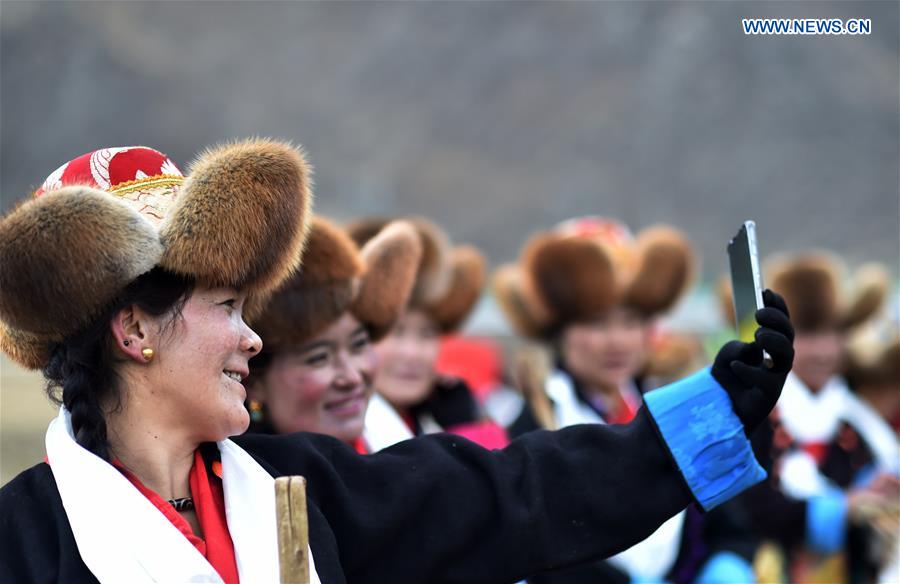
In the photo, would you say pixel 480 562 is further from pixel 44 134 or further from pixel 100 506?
pixel 44 134

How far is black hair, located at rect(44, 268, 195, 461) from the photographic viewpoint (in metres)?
2.26

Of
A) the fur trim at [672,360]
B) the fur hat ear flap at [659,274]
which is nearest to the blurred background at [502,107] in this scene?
the fur trim at [672,360]

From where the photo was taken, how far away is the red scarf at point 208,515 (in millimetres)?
2264

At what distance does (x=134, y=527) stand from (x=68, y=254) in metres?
0.49

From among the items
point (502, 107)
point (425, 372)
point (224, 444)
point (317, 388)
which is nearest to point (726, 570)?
point (425, 372)

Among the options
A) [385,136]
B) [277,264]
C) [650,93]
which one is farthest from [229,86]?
[277,264]

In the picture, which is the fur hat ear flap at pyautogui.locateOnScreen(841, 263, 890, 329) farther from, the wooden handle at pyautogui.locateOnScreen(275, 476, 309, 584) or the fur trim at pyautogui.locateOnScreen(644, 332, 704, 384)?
the wooden handle at pyautogui.locateOnScreen(275, 476, 309, 584)

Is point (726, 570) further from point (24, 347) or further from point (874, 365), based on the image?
point (24, 347)

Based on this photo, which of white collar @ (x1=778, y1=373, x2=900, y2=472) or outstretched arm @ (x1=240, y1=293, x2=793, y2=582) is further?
white collar @ (x1=778, y1=373, x2=900, y2=472)

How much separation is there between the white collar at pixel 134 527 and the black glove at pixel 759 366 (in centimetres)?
90

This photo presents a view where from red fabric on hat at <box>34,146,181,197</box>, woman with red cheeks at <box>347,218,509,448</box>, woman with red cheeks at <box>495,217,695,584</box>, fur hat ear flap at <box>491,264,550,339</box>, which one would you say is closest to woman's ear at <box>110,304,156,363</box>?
red fabric on hat at <box>34,146,181,197</box>

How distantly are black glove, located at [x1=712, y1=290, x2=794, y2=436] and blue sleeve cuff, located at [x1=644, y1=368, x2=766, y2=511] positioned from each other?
2 cm

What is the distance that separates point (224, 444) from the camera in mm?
2410

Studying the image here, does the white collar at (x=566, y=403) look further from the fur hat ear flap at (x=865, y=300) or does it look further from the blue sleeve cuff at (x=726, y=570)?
the fur hat ear flap at (x=865, y=300)
